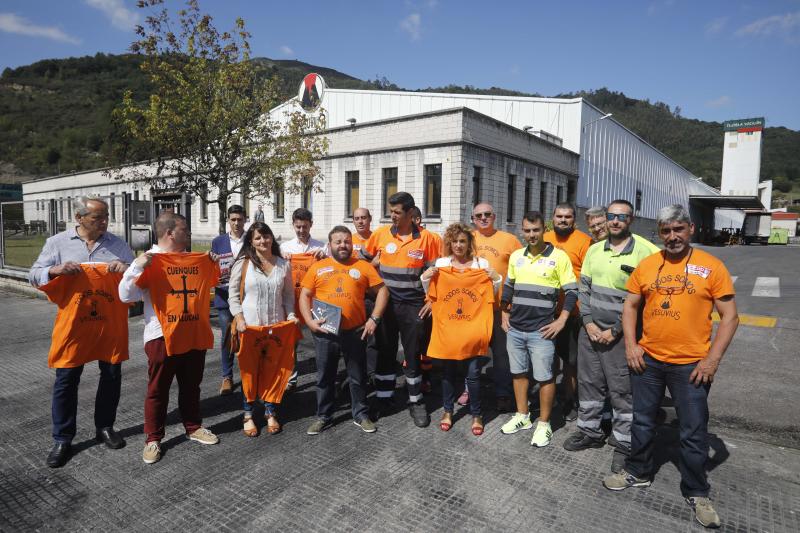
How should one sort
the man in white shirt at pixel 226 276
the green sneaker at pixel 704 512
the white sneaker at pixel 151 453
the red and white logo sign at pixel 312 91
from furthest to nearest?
the red and white logo sign at pixel 312 91
the man in white shirt at pixel 226 276
the white sneaker at pixel 151 453
the green sneaker at pixel 704 512

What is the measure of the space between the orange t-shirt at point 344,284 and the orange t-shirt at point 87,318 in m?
1.56

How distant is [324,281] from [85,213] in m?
1.97

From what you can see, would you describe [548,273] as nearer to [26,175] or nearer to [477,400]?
[477,400]

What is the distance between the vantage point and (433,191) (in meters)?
22.1

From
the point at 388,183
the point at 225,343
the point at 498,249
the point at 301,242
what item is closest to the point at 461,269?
the point at 498,249

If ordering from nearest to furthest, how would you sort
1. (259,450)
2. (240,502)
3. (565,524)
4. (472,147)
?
1. (565,524)
2. (240,502)
3. (259,450)
4. (472,147)

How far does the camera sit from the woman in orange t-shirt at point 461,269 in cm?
431

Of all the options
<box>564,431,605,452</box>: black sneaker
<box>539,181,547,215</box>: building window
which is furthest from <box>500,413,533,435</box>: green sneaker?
<box>539,181,547,215</box>: building window

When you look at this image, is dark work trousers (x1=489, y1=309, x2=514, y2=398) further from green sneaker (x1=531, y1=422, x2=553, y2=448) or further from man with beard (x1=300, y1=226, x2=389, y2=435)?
man with beard (x1=300, y1=226, x2=389, y2=435)

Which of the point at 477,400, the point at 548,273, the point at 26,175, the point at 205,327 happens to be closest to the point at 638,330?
the point at 548,273

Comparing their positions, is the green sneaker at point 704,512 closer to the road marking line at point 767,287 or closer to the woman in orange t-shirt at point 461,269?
the woman in orange t-shirt at point 461,269

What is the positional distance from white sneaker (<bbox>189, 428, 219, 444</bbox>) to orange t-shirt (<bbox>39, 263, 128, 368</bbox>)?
34.5 inches

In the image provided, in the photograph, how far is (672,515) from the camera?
3010mm

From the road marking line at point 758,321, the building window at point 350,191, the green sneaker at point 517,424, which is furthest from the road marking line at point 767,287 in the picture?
the building window at point 350,191
